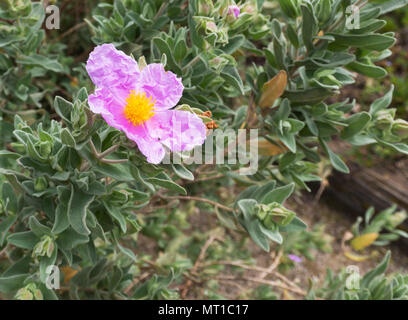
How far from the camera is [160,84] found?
0.83 metres

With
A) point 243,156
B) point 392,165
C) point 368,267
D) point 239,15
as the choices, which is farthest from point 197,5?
point 392,165

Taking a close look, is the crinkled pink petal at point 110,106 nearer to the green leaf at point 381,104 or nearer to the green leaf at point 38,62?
the green leaf at point 38,62

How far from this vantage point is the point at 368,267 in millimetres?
2371

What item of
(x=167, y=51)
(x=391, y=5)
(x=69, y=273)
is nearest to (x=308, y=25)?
(x=391, y=5)

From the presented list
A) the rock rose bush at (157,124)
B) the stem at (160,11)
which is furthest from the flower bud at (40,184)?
the stem at (160,11)

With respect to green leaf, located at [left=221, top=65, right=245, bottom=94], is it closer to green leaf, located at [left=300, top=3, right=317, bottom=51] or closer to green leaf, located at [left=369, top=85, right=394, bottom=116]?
green leaf, located at [left=300, top=3, right=317, bottom=51]

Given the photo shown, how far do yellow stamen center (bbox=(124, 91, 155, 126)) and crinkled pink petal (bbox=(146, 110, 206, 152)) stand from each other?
17mm

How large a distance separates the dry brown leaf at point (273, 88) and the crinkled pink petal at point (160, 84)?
371mm

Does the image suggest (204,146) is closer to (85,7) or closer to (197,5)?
(197,5)

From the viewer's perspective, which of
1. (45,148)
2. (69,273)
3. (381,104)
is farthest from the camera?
(69,273)

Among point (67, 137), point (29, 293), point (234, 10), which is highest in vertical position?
point (234, 10)

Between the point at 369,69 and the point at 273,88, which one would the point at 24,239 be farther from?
the point at 369,69

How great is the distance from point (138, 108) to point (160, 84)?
0.06 metres

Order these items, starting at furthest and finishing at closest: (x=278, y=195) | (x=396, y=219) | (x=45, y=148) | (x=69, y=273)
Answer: (x=396, y=219) < (x=69, y=273) < (x=278, y=195) < (x=45, y=148)
